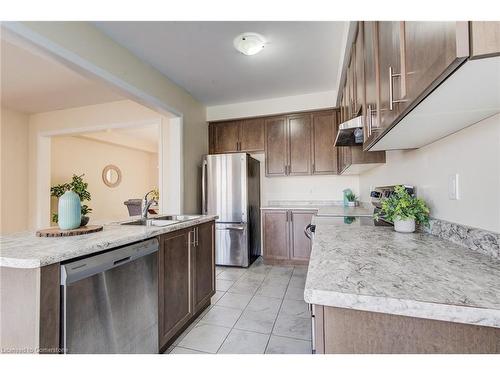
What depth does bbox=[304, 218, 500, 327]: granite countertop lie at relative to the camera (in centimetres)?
52

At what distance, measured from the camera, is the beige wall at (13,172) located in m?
3.57

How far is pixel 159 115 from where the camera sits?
126 inches

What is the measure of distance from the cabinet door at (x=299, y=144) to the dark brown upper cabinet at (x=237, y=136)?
47 centimetres

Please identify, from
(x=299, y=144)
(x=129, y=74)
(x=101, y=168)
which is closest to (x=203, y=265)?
(x=129, y=74)

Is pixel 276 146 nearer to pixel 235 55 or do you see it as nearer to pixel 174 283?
pixel 235 55

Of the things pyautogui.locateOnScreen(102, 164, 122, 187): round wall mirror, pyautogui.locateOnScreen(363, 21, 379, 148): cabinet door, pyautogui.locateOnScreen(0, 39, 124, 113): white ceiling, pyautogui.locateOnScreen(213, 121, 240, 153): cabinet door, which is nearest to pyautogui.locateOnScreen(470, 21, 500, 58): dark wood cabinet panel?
pyautogui.locateOnScreen(363, 21, 379, 148): cabinet door

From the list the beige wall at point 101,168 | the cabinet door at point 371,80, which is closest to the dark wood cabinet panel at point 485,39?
the cabinet door at point 371,80

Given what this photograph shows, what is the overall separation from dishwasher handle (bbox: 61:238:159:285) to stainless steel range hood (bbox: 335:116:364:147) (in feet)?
4.98

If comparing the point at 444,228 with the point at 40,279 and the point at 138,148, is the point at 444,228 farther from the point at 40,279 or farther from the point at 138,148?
the point at 138,148

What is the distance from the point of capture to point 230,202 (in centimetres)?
337

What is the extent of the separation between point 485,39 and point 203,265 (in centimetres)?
210

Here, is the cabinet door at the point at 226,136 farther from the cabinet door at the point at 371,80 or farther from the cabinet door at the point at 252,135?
the cabinet door at the point at 371,80
